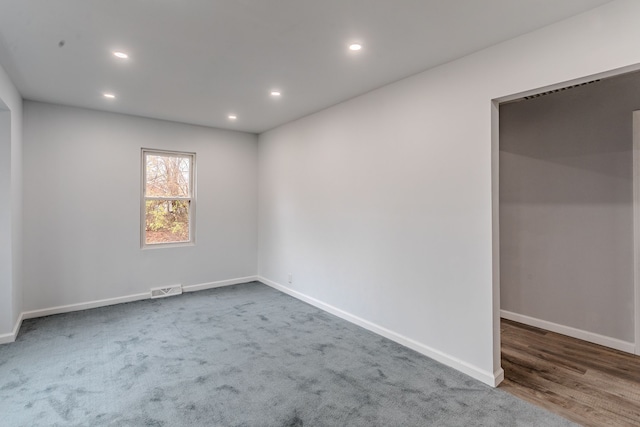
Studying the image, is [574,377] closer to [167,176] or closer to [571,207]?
[571,207]

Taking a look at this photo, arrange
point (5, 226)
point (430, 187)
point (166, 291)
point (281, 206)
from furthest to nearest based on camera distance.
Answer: point (281, 206) → point (166, 291) → point (5, 226) → point (430, 187)

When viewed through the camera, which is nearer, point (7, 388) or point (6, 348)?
point (7, 388)

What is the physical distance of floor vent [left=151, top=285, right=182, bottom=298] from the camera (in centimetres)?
490

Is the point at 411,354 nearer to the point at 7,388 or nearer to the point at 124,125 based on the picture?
the point at 7,388

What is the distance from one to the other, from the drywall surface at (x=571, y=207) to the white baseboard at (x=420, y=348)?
1.55m

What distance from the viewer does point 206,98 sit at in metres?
3.91

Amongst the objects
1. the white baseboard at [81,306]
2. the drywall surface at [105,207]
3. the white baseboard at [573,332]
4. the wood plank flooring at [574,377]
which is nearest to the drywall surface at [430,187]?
the wood plank flooring at [574,377]

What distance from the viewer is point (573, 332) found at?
3.47 meters

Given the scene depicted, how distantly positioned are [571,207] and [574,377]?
1.73 m

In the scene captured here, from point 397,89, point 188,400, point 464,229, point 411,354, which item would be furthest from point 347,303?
point 397,89

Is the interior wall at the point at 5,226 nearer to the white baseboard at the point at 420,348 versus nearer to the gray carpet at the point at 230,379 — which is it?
the gray carpet at the point at 230,379

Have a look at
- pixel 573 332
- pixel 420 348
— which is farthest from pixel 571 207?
pixel 420 348

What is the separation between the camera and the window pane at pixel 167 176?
4.98m

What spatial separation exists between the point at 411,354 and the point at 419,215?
1295 millimetres
